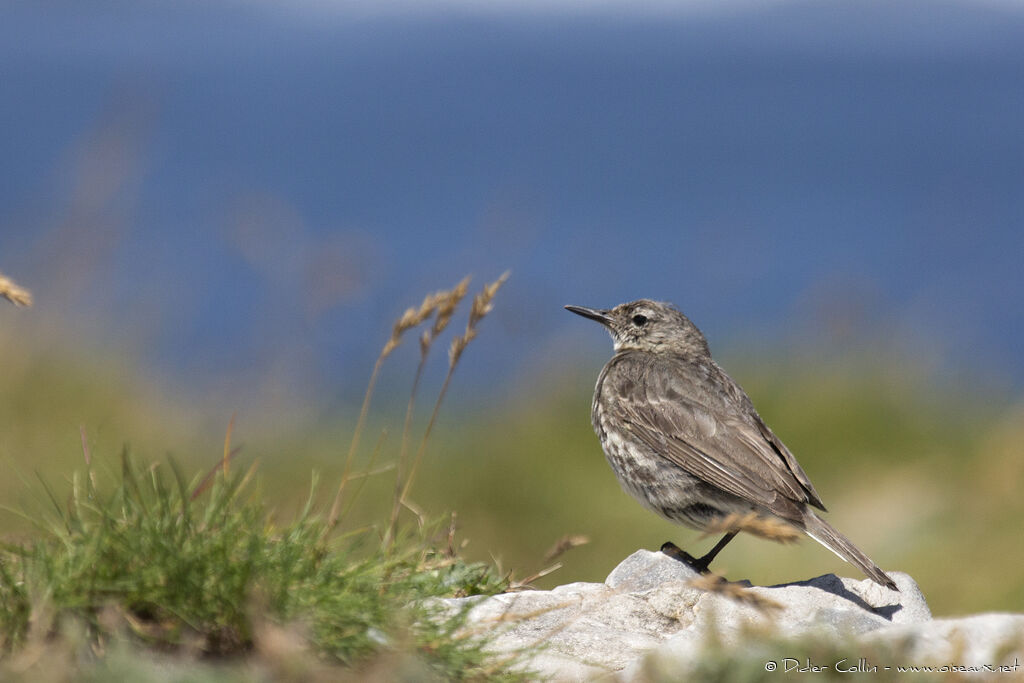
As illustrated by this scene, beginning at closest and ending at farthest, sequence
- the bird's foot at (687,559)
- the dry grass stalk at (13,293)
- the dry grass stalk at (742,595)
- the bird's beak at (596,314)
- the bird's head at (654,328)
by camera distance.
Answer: the dry grass stalk at (742,595) → the dry grass stalk at (13,293) → the bird's foot at (687,559) → the bird's head at (654,328) → the bird's beak at (596,314)

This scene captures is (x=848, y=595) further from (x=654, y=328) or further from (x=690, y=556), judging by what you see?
(x=654, y=328)

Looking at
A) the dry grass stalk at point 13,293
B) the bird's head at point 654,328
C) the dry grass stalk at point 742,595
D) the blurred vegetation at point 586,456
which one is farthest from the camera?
the blurred vegetation at point 586,456

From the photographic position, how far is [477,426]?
1171 centimetres

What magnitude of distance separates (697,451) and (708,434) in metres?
0.16

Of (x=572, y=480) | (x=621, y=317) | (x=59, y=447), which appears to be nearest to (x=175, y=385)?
(x=59, y=447)

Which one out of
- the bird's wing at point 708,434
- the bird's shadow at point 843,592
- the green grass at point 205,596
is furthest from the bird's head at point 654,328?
the green grass at point 205,596

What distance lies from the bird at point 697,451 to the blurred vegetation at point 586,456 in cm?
171

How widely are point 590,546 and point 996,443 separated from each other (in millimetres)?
3360

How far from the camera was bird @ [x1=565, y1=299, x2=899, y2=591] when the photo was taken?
654 centimetres

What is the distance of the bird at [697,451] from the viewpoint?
6539 millimetres

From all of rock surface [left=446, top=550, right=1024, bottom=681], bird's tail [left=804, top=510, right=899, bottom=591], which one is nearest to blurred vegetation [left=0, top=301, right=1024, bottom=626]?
bird's tail [left=804, top=510, right=899, bottom=591]

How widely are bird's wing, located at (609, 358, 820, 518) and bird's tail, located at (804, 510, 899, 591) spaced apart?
0.10 meters

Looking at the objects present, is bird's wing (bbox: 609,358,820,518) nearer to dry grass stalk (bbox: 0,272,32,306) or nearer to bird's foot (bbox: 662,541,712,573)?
bird's foot (bbox: 662,541,712,573)

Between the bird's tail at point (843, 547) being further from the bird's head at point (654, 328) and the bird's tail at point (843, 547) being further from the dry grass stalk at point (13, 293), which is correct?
→ the dry grass stalk at point (13, 293)
